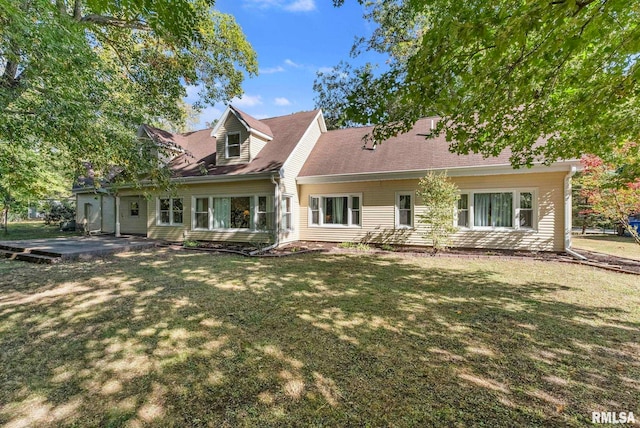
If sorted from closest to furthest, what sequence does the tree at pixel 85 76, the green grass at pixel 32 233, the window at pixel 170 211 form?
the tree at pixel 85 76
the window at pixel 170 211
the green grass at pixel 32 233

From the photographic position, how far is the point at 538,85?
4.55m

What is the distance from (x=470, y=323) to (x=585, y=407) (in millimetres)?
1695

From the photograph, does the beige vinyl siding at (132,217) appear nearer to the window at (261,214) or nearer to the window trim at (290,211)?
the window at (261,214)

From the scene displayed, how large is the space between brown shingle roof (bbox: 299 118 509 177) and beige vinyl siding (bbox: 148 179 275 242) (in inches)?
93.3

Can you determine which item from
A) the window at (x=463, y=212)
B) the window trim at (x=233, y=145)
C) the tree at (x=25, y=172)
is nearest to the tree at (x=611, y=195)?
the window at (x=463, y=212)

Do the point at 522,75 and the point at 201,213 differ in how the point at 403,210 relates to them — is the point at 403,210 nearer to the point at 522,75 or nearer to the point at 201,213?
the point at 522,75

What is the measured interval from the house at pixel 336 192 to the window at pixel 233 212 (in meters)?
0.05

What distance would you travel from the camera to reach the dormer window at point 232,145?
1298cm

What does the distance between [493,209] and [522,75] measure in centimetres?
779

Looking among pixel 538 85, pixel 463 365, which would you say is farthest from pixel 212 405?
pixel 538 85

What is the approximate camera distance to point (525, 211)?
1021 centimetres

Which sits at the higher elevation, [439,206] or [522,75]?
[522,75]

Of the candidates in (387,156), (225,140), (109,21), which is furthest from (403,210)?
(109,21)

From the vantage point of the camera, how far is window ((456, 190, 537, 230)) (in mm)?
10141
